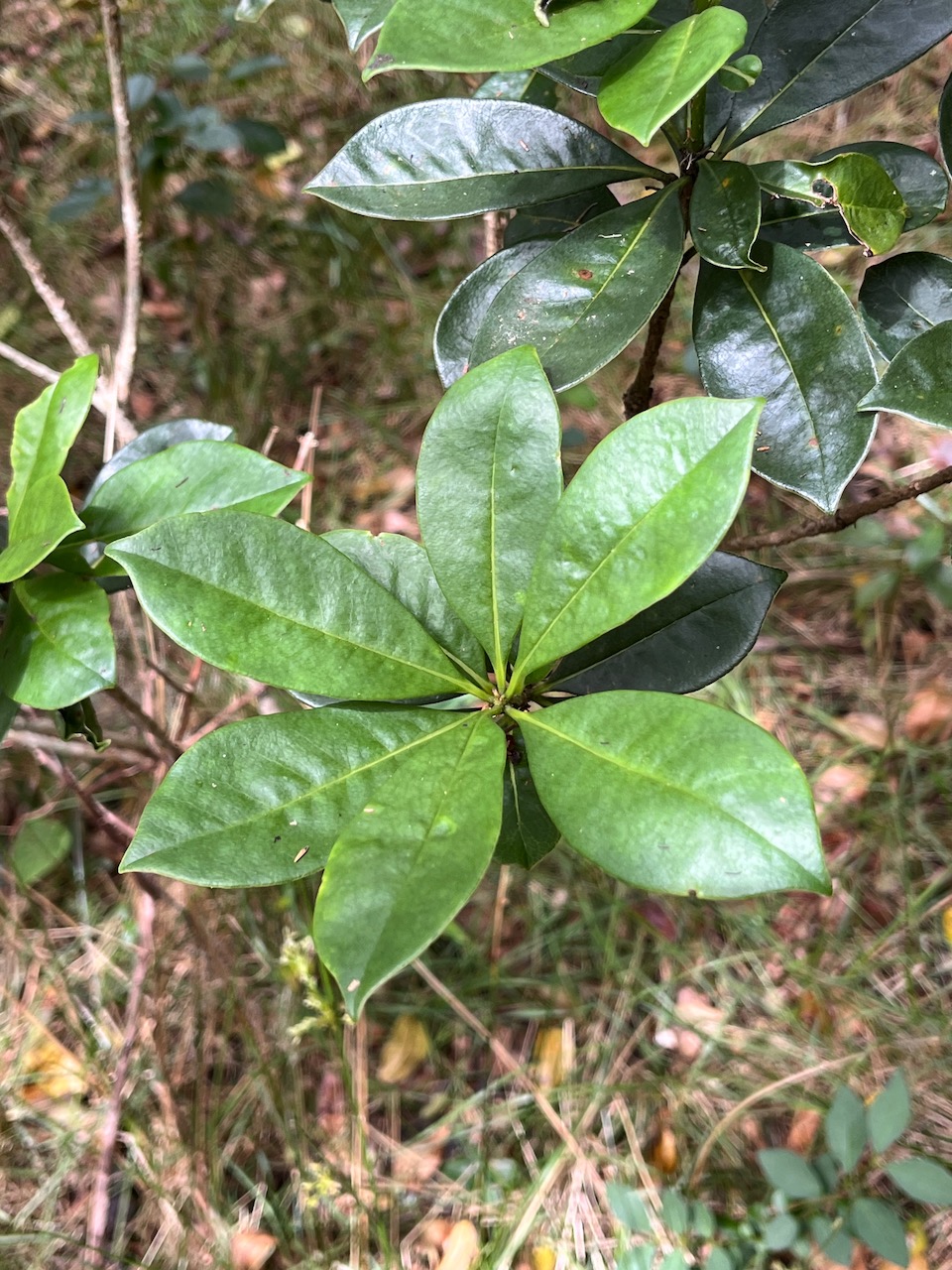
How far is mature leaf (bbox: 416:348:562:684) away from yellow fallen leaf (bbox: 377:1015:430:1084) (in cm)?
121

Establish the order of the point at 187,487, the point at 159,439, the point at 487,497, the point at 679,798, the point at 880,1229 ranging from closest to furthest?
the point at 679,798, the point at 487,497, the point at 187,487, the point at 159,439, the point at 880,1229

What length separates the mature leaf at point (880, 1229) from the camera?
3.70ft

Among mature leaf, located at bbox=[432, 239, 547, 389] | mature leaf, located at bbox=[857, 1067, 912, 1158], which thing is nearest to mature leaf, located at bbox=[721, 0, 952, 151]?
mature leaf, located at bbox=[432, 239, 547, 389]

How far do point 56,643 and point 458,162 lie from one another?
1.55 ft

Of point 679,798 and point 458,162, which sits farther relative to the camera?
point 458,162

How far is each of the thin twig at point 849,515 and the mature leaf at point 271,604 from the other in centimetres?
38

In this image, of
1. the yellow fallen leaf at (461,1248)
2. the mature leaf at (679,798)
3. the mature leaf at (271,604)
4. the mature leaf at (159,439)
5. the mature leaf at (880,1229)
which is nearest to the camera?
the mature leaf at (679,798)

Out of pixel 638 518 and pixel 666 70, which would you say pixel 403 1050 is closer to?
pixel 638 518

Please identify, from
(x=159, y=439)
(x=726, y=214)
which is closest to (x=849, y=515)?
(x=726, y=214)

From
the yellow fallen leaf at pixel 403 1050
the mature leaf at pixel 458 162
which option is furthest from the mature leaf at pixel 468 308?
the yellow fallen leaf at pixel 403 1050

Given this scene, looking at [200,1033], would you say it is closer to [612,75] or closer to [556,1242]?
[556,1242]

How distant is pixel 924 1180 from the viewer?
116 cm

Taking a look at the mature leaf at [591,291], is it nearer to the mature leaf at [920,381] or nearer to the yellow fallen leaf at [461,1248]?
the mature leaf at [920,381]

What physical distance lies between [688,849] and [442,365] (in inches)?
Result: 17.8
